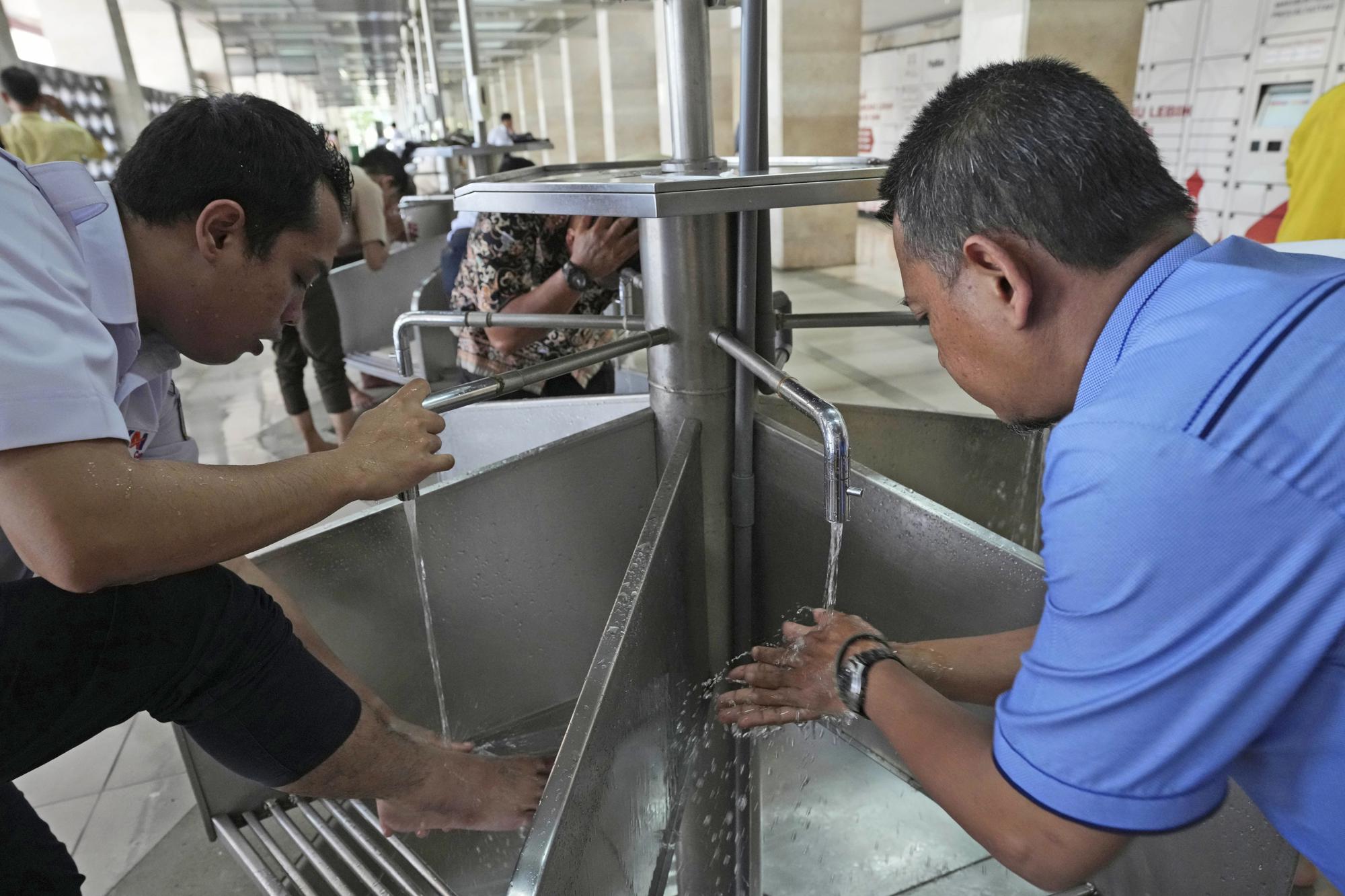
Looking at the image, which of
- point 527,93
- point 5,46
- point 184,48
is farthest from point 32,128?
point 527,93

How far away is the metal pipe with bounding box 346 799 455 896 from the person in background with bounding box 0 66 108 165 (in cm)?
475

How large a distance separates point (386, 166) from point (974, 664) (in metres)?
4.64

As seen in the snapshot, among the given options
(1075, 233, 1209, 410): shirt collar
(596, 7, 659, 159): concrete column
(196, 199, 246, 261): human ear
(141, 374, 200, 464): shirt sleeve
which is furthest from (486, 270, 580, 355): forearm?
(596, 7, 659, 159): concrete column

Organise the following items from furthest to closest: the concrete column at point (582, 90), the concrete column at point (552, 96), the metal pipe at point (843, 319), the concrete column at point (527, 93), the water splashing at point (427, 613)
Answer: the concrete column at point (527, 93), the concrete column at point (552, 96), the concrete column at point (582, 90), the metal pipe at point (843, 319), the water splashing at point (427, 613)

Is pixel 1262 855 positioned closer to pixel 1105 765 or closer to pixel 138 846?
pixel 1105 765

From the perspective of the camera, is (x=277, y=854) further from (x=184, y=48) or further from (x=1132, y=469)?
(x=184, y=48)

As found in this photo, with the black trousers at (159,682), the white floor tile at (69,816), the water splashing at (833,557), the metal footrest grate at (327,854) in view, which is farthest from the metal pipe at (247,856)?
the water splashing at (833,557)

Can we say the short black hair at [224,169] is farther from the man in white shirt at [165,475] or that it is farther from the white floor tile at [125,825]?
the white floor tile at [125,825]

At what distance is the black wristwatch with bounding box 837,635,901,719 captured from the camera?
0.93 meters

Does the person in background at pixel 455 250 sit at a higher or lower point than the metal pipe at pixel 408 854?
higher

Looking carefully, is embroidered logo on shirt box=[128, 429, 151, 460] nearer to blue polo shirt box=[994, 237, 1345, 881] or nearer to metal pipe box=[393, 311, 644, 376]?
metal pipe box=[393, 311, 644, 376]

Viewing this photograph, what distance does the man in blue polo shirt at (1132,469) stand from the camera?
0.59 meters

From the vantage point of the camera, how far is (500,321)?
64.1 inches

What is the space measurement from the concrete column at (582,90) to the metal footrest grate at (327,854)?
14.6 meters
